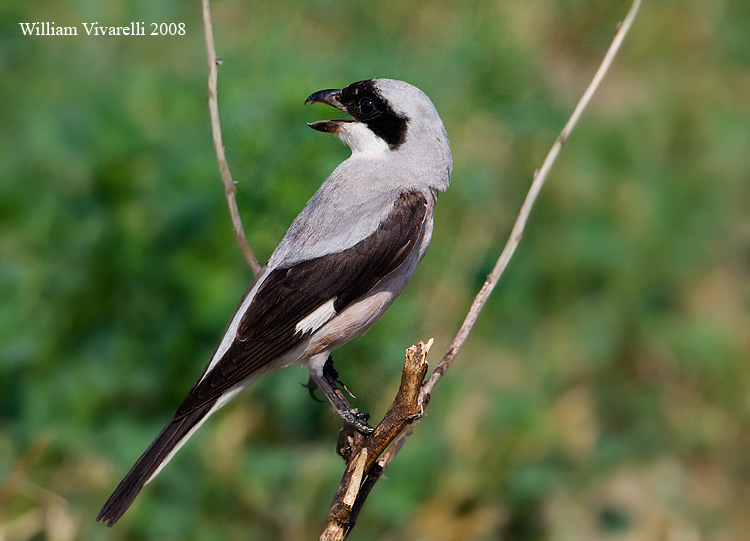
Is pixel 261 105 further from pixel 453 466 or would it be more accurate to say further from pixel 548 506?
pixel 548 506

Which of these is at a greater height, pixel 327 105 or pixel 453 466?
pixel 327 105

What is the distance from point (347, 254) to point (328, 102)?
0.36 m

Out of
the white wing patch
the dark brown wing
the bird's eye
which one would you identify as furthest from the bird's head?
the white wing patch

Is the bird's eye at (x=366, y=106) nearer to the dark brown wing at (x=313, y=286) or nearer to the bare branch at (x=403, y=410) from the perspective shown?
the dark brown wing at (x=313, y=286)

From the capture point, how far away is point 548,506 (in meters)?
3.92

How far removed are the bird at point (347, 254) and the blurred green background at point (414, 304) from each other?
0.12 m

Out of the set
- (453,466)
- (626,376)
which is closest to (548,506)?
(453,466)

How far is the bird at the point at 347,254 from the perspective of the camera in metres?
2.07

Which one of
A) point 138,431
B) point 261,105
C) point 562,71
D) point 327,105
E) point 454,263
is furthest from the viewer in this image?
point 562,71

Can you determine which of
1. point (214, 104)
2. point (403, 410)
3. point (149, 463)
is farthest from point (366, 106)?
point (149, 463)

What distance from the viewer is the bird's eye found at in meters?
2.09

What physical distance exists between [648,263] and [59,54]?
3.40 m

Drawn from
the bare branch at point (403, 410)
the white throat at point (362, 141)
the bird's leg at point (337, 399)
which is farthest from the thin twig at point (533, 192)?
the white throat at point (362, 141)

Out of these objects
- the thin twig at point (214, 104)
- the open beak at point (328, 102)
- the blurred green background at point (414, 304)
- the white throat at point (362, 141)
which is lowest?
the blurred green background at point (414, 304)
